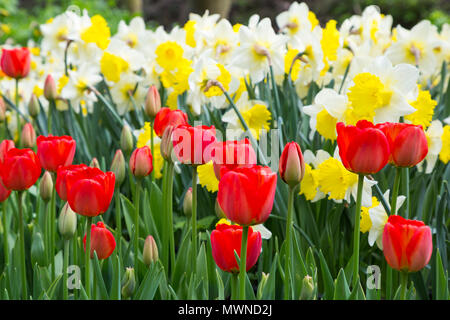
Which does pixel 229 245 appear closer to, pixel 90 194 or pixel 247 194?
pixel 247 194

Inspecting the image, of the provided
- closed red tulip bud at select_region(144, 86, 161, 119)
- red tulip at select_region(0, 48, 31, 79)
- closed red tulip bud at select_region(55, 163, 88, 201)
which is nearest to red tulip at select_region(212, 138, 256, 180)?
closed red tulip bud at select_region(55, 163, 88, 201)

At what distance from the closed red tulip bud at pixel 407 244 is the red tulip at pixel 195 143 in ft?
1.17

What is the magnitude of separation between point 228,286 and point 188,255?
0.15 meters

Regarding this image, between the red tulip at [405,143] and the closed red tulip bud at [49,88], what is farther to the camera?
the closed red tulip bud at [49,88]

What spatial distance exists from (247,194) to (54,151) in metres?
0.59

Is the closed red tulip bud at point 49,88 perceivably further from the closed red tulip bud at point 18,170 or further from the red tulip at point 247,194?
the red tulip at point 247,194

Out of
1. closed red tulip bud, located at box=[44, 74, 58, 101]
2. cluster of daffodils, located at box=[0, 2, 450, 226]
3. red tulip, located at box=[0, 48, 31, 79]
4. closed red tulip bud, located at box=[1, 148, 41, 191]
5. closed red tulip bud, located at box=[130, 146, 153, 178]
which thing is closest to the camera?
closed red tulip bud, located at box=[1, 148, 41, 191]

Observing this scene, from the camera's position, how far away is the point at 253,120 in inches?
76.5

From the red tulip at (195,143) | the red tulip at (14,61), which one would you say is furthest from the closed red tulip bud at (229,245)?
the red tulip at (14,61)

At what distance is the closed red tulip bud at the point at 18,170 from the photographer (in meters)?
1.25

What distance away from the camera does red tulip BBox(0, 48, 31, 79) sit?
234 centimetres

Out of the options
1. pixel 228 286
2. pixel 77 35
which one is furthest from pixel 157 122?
pixel 77 35

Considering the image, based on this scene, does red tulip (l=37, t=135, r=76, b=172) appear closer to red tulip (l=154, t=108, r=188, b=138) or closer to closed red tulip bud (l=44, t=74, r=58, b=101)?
red tulip (l=154, t=108, r=188, b=138)

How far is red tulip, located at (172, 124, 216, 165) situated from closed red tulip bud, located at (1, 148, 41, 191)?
341 mm
